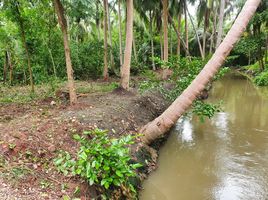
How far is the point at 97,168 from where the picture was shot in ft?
11.4

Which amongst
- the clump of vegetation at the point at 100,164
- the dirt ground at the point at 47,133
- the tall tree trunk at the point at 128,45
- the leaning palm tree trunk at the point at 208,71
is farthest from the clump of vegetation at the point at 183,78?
the clump of vegetation at the point at 100,164

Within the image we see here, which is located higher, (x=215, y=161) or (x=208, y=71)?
(x=208, y=71)

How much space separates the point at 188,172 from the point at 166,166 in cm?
53

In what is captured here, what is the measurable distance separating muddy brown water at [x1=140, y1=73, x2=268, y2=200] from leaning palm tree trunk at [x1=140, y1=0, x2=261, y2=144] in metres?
1.02

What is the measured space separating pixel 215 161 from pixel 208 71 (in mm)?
2228

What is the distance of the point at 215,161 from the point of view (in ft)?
19.7

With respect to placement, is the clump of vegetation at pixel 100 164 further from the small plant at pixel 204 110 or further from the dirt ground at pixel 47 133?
the small plant at pixel 204 110

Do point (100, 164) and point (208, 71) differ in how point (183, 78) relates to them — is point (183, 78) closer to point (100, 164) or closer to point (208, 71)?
point (208, 71)

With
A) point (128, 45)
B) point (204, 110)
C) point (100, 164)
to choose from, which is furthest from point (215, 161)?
point (128, 45)

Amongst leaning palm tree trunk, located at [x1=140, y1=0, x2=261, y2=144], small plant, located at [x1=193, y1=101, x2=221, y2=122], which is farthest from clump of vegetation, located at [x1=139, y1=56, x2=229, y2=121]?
leaning palm tree trunk, located at [x1=140, y1=0, x2=261, y2=144]

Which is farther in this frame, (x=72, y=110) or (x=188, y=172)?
(x=72, y=110)

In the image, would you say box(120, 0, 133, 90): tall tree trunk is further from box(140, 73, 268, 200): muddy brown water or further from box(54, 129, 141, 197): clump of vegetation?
box(54, 129, 141, 197): clump of vegetation

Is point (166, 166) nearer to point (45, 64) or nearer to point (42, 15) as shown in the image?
point (42, 15)

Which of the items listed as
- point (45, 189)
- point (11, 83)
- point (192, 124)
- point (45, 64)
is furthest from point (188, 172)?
point (11, 83)
